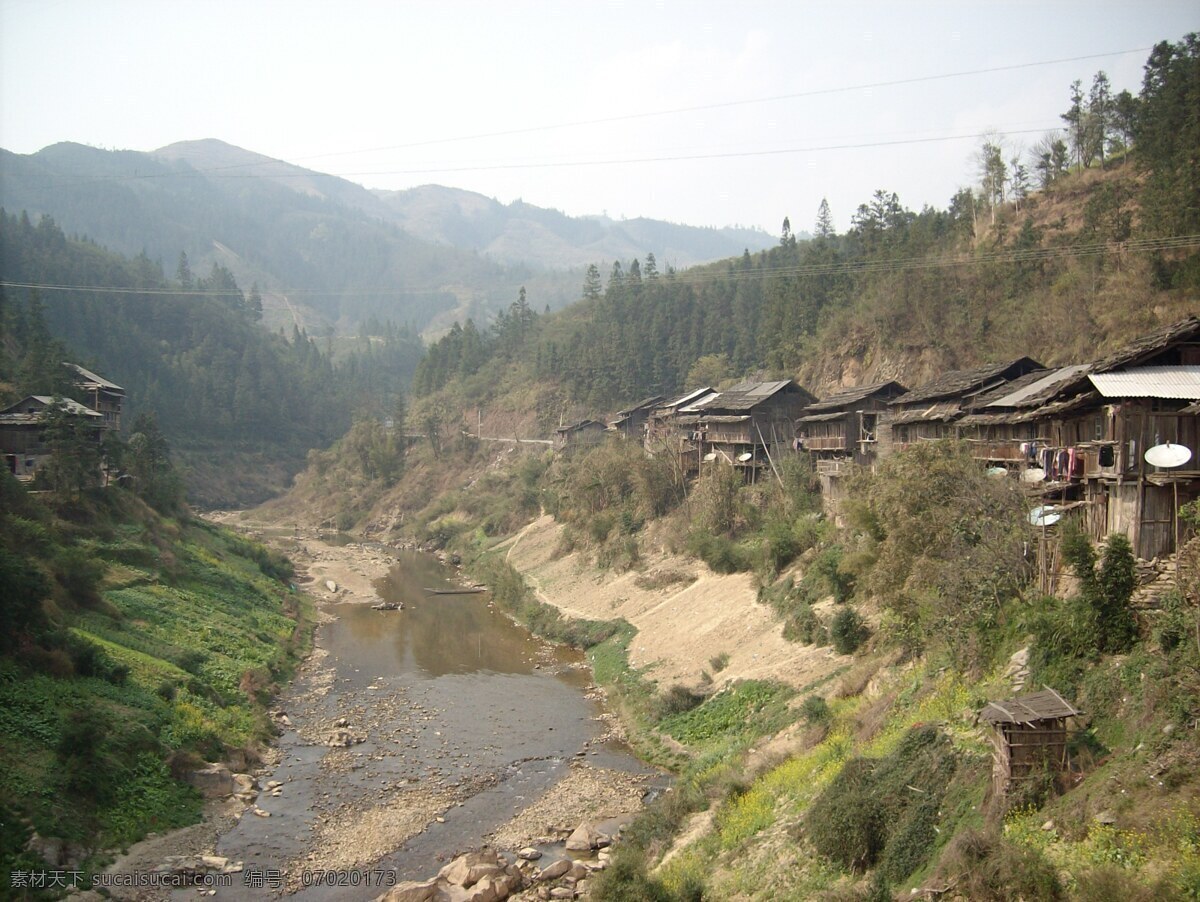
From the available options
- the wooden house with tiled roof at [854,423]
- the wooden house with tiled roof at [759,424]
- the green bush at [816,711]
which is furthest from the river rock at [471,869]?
the wooden house with tiled roof at [759,424]

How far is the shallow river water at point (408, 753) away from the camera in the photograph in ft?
67.4

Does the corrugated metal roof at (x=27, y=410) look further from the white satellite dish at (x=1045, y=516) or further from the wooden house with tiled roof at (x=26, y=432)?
the white satellite dish at (x=1045, y=516)

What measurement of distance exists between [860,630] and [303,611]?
32.7 metres

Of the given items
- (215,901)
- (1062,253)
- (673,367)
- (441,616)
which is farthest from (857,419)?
(673,367)

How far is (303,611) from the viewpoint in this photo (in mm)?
48000

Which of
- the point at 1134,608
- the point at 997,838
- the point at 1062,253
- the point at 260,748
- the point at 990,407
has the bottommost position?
the point at 260,748

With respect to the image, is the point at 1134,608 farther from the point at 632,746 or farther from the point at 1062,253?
the point at 1062,253

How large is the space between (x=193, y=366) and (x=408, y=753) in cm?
10459

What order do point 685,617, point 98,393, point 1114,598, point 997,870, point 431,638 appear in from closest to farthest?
point 997,870 → point 1114,598 → point 685,617 → point 431,638 → point 98,393

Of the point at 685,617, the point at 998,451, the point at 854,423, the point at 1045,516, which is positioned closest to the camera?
the point at 1045,516

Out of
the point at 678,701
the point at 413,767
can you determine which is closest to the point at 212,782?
the point at 413,767

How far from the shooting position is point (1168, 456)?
17.6 metres

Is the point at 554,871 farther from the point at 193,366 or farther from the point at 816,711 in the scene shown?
the point at 193,366

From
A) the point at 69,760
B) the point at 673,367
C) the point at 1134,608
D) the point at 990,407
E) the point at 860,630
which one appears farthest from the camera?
the point at 673,367
